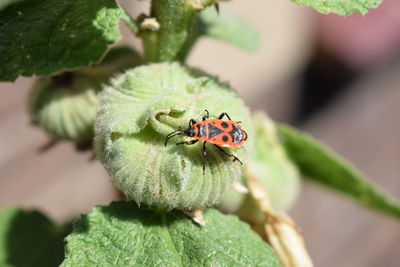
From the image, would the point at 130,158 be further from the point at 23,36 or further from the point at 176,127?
the point at 23,36

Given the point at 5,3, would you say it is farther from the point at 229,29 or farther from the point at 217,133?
the point at 229,29

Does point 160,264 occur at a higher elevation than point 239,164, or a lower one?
lower

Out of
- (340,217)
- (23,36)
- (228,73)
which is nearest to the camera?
(23,36)

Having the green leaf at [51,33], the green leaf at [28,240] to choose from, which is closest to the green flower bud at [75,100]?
the green leaf at [51,33]

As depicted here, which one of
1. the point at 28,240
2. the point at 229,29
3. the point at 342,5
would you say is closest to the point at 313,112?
the point at 229,29

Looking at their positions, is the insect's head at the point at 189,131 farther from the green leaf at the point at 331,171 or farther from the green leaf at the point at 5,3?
the green leaf at the point at 331,171

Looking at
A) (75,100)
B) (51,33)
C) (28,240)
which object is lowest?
(28,240)

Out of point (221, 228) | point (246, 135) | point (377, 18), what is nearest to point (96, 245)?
point (221, 228)
